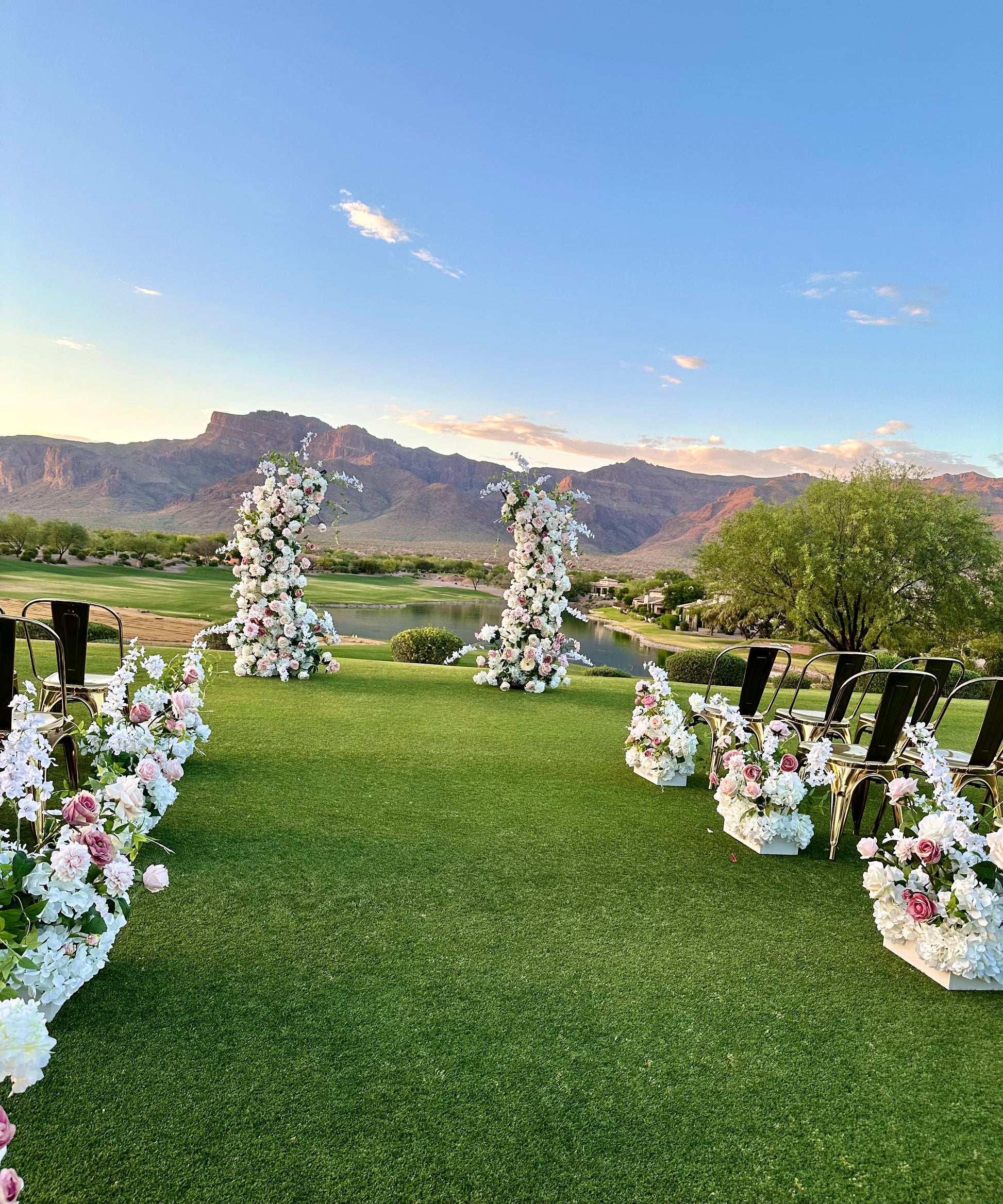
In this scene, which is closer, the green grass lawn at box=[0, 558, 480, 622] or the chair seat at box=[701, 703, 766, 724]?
the chair seat at box=[701, 703, 766, 724]

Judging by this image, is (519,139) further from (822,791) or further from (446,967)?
(446,967)

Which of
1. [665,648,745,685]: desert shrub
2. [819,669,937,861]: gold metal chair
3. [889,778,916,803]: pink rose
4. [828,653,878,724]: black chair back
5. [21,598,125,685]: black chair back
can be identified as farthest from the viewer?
[665,648,745,685]: desert shrub

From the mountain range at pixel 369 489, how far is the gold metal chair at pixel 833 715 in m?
65.3

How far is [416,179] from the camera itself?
17.3 metres

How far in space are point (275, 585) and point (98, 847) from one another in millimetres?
7004

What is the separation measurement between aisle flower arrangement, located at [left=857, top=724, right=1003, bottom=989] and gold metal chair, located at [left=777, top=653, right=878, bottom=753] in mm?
1514

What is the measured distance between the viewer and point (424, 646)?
13359mm

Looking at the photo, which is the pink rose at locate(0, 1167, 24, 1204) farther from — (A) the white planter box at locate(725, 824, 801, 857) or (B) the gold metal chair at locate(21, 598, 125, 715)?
(A) the white planter box at locate(725, 824, 801, 857)

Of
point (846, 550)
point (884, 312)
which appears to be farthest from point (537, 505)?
point (884, 312)

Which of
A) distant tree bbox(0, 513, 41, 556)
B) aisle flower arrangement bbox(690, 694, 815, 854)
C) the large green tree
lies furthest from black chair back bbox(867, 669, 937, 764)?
distant tree bbox(0, 513, 41, 556)

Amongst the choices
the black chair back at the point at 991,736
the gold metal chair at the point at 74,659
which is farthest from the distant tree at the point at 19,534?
the black chair back at the point at 991,736

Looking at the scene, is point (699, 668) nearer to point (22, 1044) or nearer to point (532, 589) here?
point (532, 589)

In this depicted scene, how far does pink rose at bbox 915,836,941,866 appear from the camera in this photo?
2.87 meters

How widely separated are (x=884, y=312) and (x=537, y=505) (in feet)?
84.2
